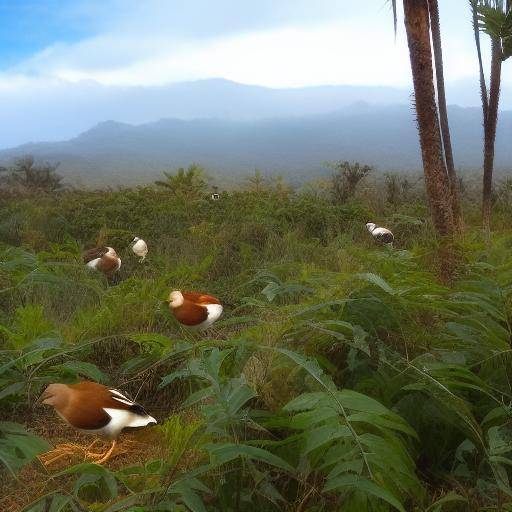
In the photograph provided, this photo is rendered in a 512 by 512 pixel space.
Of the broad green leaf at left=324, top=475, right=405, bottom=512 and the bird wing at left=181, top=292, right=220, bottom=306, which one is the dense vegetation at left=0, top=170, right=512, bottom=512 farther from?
the bird wing at left=181, top=292, right=220, bottom=306

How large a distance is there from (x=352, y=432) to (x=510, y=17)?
7.67 m

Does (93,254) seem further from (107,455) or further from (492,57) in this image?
(492,57)

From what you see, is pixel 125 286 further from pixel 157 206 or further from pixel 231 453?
pixel 157 206

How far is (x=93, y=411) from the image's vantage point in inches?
119

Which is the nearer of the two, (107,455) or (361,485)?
(361,485)

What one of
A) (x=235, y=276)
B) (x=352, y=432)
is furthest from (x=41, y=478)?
(x=235, y=276)

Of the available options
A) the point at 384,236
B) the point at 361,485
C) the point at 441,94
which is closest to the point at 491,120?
the point at 441,94

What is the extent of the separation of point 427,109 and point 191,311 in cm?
387

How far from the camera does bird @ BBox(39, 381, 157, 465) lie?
3.03 m

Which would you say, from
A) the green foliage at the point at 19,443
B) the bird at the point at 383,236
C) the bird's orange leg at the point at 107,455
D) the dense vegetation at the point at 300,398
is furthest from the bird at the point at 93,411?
the bird at the point at 383,236

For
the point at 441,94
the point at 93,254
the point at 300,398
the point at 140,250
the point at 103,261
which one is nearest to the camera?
the point at 300,398

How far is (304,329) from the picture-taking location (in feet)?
9.90

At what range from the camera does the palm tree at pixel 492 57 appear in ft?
25.3

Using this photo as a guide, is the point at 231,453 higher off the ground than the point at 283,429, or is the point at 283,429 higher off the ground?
the point at 231,453
